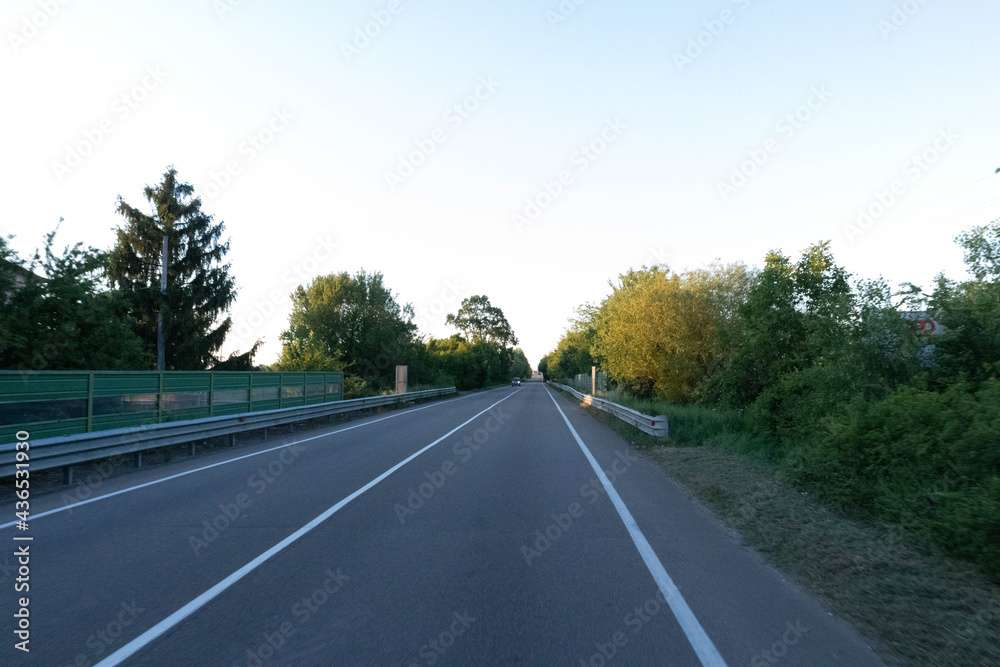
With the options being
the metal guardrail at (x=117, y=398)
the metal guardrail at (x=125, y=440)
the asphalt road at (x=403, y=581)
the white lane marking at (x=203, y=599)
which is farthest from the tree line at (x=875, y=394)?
the metal guardrail at (x=117, y=398)

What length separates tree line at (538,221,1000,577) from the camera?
21.4ft

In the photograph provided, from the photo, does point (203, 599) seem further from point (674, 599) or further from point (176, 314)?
point (176, 314)

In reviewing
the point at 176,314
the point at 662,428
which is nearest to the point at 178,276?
the point at 176,314

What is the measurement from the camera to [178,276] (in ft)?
105

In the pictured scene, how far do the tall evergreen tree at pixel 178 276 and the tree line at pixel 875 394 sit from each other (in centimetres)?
2431

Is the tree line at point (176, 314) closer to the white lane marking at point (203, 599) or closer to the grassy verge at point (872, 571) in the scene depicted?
the white lane marking at point (203, 599)

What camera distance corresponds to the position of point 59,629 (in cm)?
435

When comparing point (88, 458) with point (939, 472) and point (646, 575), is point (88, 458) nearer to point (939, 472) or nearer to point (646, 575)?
point (646, 575)

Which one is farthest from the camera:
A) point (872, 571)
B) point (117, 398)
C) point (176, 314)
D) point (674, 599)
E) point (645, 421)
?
point (176, 314)

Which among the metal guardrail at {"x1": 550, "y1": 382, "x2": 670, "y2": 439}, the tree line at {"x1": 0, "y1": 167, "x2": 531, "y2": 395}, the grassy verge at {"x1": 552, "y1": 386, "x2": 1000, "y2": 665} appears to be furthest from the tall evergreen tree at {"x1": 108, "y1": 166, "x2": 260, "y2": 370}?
the grassy verge at {"x1": 552, "y1": 386, "x2": 1000, "y2": 665}

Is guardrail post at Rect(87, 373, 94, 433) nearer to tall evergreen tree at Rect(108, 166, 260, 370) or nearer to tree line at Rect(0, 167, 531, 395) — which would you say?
tree line at Rect(0, 167, 531, 395)

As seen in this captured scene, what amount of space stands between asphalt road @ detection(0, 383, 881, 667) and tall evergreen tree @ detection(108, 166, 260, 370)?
23787 mm

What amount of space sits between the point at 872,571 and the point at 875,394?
591 centimetres

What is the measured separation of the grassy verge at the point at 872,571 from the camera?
422cm
